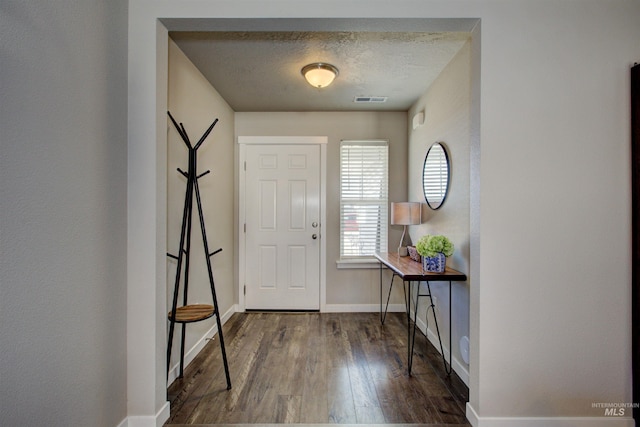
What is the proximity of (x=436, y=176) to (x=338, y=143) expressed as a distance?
1369 millimetres

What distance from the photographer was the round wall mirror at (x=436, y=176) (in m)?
2.61

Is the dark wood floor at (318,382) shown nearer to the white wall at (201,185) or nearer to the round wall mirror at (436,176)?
the white wall at (201,185)

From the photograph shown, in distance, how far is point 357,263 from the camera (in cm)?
369

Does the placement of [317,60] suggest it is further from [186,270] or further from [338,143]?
[186,270]

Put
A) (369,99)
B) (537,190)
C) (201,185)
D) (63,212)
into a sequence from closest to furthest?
(63,212)
(537,190)
(201,185)
(369,99)

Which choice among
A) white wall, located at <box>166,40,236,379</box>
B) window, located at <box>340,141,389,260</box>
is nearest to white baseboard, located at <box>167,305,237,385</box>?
white wall, located at <box>166,40,236,379</box>

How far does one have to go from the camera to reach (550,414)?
5.47ft

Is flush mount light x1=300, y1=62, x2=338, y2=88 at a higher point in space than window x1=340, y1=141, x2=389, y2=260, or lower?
higher

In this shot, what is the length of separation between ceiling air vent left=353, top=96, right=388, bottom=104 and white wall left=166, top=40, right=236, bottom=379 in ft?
4.83

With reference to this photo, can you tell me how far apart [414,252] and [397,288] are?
0.97 meters

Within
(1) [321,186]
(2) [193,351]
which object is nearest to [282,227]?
(1) [321,186]

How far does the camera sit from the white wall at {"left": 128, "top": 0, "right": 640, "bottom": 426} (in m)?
1.64

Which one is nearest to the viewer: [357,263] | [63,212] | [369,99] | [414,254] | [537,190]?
[63,212]

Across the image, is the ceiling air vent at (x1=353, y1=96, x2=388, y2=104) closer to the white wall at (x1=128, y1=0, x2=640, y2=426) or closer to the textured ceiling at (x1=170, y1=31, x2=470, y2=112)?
the textured ceiling at (x1=170, y1=31, x2=470, y2=112)
